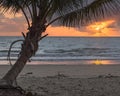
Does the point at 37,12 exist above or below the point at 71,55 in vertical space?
above

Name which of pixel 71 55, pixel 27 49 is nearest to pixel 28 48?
pixel 27 49

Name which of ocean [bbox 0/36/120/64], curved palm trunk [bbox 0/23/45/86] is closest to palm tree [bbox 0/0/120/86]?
curved palm trunk [bbox 0/23/45/86]

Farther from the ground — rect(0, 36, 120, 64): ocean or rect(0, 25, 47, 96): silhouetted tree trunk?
rect(0, 25, 47, 96): silhouetted tree trunk

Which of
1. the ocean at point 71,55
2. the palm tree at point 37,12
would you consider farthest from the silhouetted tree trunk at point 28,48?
the ocean at point 71,55

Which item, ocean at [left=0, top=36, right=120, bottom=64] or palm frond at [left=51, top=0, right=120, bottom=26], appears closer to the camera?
palm frond at [left=51, top=0, right=120, bottom=26]

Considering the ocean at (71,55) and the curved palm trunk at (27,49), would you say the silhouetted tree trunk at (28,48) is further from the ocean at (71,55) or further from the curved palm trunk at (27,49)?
the ocean at (71,55)

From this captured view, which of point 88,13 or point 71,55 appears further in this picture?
point 71,55

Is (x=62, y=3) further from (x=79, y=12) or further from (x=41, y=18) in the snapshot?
(x=79, y=12)

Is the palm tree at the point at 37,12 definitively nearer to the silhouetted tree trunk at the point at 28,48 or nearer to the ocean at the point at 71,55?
the silhouetted tree trunk at the point at 28,48

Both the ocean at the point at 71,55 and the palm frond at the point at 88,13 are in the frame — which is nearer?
the palm frond at the point at 88,13

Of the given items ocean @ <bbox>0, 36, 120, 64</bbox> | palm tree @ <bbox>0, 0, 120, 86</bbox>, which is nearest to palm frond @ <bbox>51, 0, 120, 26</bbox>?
palm tree @ <bbox>0, 0, 120, 86</bbox>

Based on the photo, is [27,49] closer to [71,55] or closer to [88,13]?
[88,13]

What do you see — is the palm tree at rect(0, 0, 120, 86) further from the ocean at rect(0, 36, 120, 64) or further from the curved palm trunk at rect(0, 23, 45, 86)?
the ocean at rect(0, 36, 120, 64)

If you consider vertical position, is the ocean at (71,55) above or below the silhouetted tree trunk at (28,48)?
below
